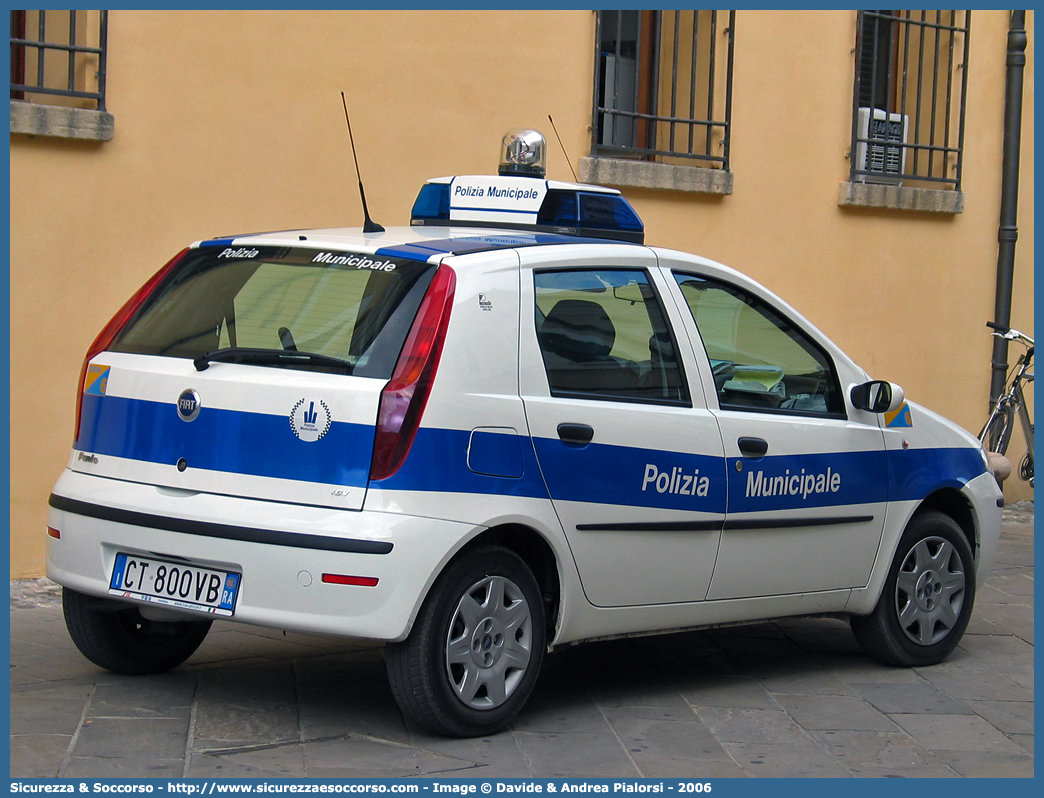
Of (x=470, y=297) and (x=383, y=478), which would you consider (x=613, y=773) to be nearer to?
(x=383, y=478)

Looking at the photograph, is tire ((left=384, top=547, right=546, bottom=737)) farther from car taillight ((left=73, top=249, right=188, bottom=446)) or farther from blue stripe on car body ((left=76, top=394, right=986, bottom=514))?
car taillight ((left=73, top=249, right=188, bottom=446))

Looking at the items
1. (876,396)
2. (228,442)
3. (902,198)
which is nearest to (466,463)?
(228,442)

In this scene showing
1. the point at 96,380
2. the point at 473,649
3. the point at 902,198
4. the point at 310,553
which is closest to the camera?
the point at 310,553

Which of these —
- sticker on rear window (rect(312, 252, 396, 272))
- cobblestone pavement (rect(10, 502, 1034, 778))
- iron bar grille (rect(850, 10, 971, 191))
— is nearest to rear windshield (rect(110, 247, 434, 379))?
sticker on rear window (rect(312, 252, 396, 272))

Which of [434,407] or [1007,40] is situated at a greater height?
[1007,40]

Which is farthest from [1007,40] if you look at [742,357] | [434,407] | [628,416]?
[434,407]

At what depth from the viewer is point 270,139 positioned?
7.88 m

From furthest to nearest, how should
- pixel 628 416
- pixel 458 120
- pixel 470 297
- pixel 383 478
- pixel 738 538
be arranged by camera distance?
pixel 458 120
pixel 738 538
pixel 628 416
pixel 470 297
pixel 383 478

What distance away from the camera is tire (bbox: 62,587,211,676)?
5.29m

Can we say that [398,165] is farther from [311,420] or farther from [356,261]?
[311,420]

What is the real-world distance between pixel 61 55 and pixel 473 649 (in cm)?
435

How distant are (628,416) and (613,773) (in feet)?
4.01

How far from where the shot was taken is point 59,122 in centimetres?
716

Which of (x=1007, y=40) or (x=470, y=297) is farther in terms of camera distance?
(x=1007, y=40)
